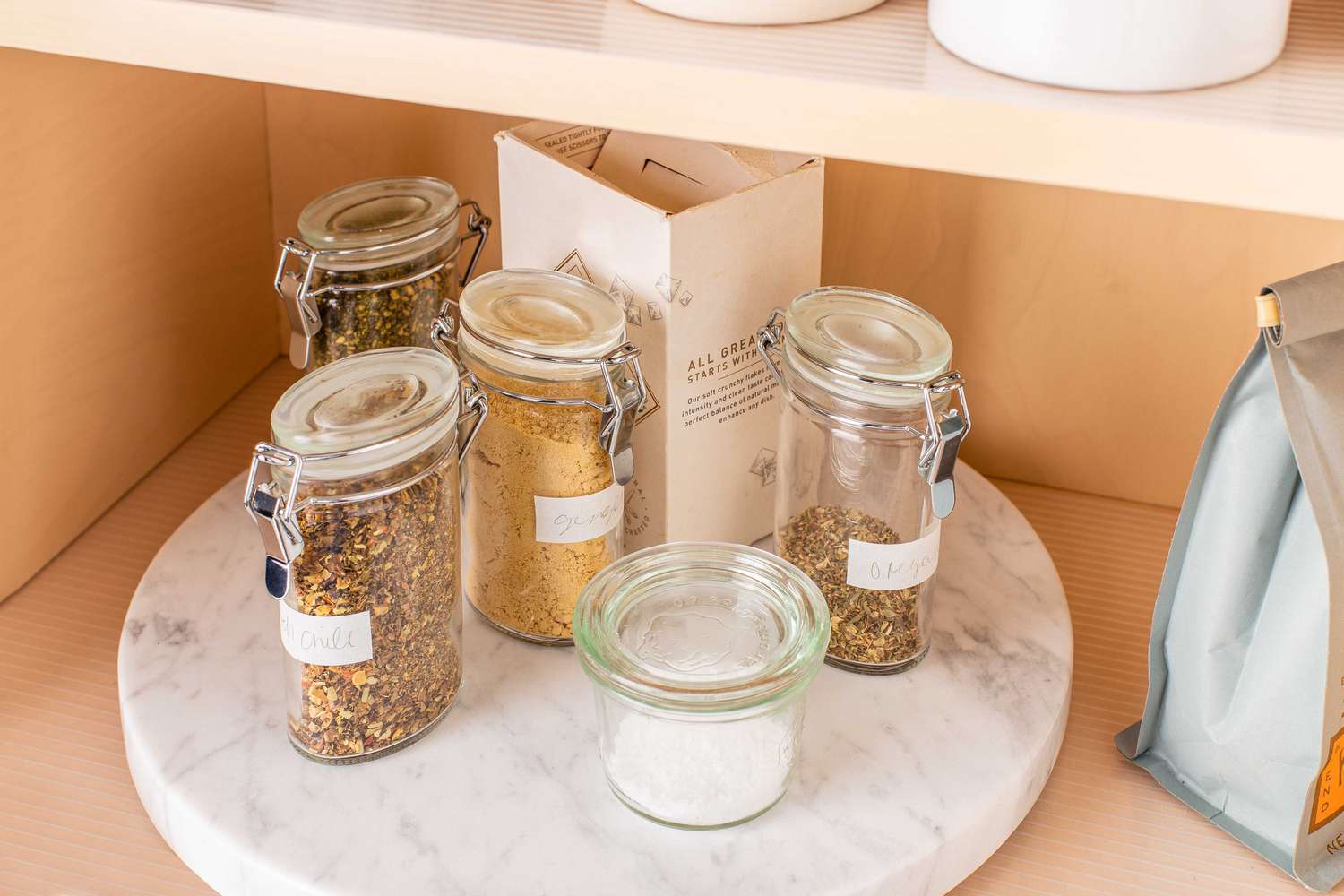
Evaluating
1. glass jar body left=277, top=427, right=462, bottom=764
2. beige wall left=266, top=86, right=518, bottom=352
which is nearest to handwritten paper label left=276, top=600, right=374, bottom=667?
glass jar body left=277, top=427, right=462, bottom=764

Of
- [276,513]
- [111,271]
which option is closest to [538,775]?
[276,513]

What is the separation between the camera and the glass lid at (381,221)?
84 cm

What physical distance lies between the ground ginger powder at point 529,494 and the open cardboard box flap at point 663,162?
0.18 metres

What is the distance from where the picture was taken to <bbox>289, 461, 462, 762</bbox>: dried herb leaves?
658mm

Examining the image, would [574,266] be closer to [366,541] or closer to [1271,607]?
[366,541]

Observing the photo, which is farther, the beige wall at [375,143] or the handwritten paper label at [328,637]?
the beige wall at [375,143]

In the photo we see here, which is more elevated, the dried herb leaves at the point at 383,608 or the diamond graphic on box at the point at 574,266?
the diamond graphic on box at the point at 574,266

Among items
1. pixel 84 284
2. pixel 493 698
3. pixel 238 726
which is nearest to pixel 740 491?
pixel 493 698

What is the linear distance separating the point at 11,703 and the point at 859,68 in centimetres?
61

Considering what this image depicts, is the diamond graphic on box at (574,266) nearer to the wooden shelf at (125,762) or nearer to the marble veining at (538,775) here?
the marble veining at (538,775)

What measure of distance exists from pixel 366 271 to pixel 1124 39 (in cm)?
50

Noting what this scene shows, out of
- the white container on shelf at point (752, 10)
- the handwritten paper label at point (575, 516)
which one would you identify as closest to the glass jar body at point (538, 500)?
the handwritten paper label at point (575, 516)

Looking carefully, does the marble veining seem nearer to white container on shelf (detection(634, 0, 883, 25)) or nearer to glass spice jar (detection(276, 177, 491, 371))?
glass spice jar (detection(276, 177, 491, 371))

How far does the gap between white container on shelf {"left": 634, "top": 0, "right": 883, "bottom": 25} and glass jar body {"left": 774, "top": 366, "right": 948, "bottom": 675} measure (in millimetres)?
228
